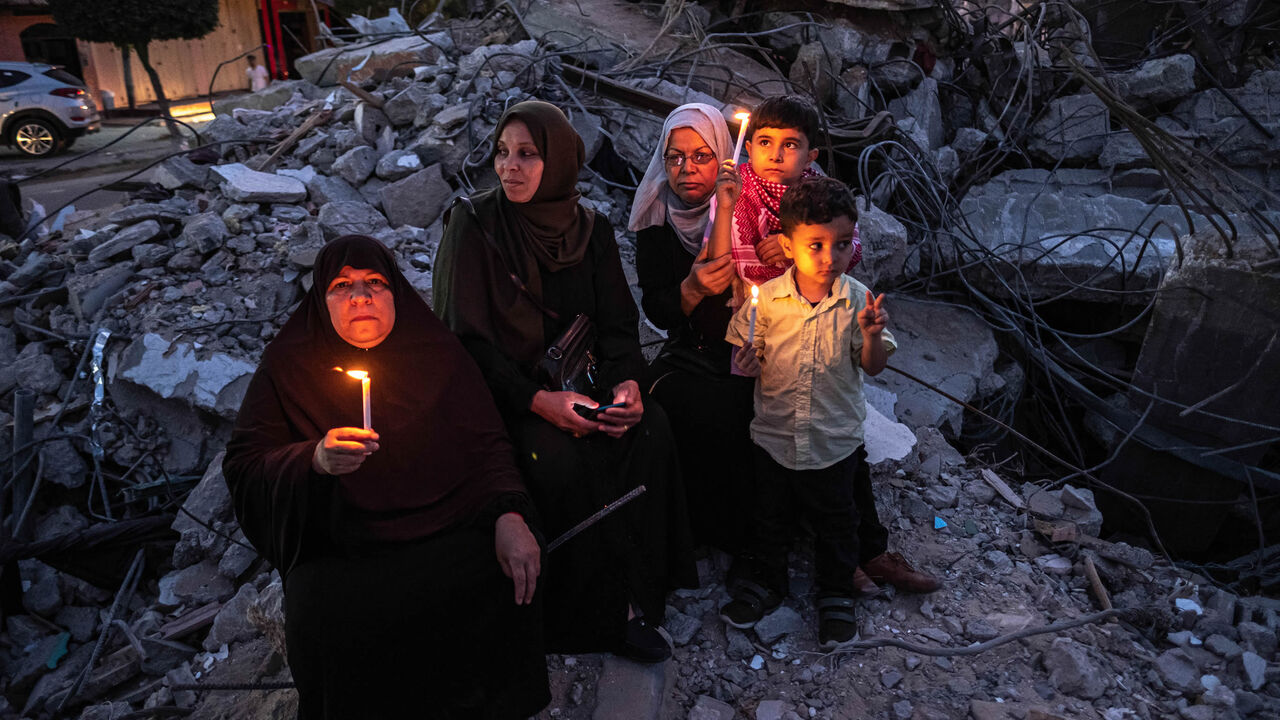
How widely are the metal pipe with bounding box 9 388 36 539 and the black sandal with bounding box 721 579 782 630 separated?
3491 millimetres

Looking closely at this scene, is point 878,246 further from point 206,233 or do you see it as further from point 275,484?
point 206,233

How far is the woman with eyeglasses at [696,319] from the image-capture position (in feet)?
8.98

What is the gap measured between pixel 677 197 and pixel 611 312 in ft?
1.62

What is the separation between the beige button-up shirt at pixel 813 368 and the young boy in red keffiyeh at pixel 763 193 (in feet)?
0.54

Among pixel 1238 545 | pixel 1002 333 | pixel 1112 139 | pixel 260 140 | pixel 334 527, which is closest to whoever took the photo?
pixel 334 527

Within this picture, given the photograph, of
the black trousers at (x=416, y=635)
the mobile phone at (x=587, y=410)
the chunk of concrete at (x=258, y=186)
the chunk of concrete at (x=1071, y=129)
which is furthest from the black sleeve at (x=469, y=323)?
the chunk of concrete at (x=1071, y=129)

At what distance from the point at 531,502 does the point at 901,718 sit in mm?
1229

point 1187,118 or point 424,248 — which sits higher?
point 1187,118

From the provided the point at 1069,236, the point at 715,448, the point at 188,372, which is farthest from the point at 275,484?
the point at 1069,236

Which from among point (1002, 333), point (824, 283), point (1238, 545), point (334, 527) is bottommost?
point (1238, 545)

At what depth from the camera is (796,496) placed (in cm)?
261

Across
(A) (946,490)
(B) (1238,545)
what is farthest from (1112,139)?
(A) (946,490)

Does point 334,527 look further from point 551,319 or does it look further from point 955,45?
point 955,45

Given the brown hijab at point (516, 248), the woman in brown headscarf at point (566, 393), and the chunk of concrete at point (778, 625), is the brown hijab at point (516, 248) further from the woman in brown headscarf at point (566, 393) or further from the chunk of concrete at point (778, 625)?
the chunk of concrete at point (778, 625)
